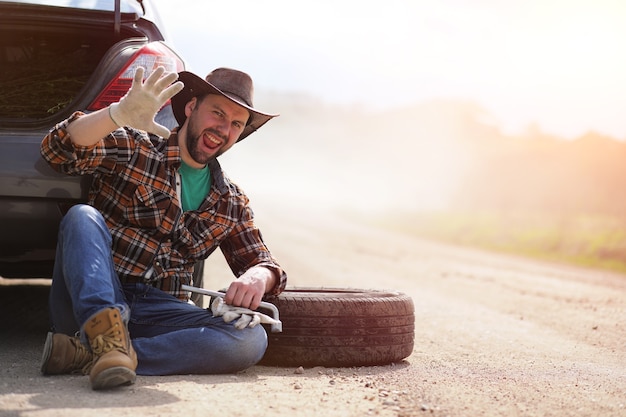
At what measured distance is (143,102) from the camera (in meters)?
3.58

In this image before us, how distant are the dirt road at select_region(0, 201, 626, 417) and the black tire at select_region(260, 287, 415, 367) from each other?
8 centimetres

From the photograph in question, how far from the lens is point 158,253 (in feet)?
13.2

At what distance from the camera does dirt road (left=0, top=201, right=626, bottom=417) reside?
320 cm

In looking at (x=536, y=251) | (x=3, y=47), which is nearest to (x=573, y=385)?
(x=3, y=47)

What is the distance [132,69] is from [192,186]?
2.19 feet

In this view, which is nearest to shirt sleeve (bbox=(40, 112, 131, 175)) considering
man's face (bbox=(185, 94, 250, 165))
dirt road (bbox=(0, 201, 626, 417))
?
man's face (bbox=(185, 94, 250, 165))

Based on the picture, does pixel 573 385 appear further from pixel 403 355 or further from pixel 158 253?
pixel 158 253

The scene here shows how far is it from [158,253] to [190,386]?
0.77m

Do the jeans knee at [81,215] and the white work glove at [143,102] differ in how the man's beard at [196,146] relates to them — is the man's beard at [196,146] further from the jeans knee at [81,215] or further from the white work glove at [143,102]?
the jeans knee at [81,215]

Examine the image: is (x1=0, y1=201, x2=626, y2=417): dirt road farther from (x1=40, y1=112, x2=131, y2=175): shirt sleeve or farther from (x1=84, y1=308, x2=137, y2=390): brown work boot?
(x1=40, y1=112, x2=131, y2=175): shirt sleeve

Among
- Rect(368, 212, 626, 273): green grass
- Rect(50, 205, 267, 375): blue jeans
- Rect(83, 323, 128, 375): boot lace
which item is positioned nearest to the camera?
Rect(83, 323, 128, 375): boot lace

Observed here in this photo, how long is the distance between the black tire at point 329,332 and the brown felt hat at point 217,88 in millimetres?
1078

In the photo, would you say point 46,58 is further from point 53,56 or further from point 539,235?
point 539,235

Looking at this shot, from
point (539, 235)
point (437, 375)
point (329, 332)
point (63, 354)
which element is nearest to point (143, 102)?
point (63, 354)
